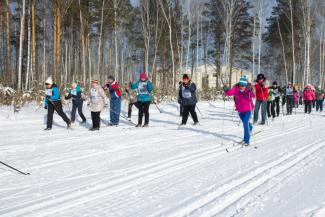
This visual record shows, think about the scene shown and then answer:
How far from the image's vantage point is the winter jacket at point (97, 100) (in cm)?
1143

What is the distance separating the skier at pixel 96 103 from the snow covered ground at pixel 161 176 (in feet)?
4.18

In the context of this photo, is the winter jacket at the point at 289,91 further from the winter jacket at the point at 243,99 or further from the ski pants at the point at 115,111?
the winter jacket at the point at 243,99

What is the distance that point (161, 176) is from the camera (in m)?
5.68

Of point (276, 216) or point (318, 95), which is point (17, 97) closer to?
point (276, 216)

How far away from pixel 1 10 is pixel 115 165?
21986 mm

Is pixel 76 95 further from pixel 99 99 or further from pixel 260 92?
pixel 260 92

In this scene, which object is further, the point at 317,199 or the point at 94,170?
the point at 94,170

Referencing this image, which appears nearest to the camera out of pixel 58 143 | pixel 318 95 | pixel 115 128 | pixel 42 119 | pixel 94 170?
pixel 94 170

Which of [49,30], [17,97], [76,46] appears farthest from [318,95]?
[49,30]

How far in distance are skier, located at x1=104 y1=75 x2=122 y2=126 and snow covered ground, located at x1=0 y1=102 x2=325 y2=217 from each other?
2455mm

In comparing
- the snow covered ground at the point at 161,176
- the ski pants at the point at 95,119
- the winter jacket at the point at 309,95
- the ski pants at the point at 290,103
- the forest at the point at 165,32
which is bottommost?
the snow covered ground at the point at 161,176

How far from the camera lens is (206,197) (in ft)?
15.1

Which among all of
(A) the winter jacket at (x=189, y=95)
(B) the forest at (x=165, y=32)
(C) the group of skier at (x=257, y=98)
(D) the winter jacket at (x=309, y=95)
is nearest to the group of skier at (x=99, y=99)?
(A) the winter jacket at (x=189, y=95)

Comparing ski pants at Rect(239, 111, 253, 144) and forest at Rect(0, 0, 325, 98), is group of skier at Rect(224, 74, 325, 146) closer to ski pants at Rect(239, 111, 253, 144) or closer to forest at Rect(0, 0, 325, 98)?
ski pants at Rect(239, 111, 253, 144)
